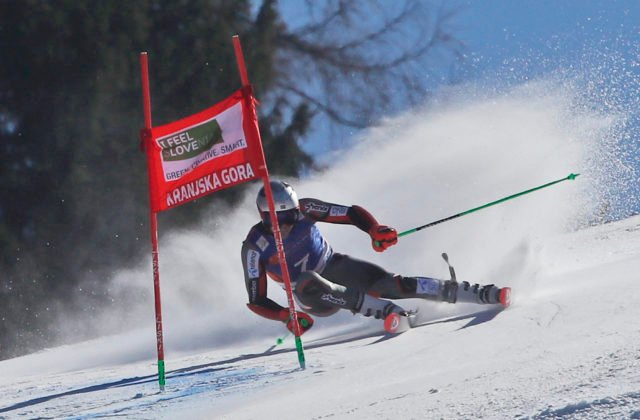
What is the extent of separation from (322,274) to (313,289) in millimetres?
568

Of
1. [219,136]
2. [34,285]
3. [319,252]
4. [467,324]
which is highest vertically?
[34,285]

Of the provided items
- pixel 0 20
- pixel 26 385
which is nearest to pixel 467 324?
pixel 26 385

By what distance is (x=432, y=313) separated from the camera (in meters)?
7.08

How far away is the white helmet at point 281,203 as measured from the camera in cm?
672

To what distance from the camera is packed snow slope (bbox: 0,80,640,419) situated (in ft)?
14.3

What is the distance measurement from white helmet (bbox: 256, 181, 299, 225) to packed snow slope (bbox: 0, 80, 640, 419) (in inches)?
32.6

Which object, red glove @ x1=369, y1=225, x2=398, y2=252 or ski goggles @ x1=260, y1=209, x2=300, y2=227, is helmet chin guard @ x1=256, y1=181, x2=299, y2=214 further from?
red glove @ x1=369, y1=225, x2=398, y2=252

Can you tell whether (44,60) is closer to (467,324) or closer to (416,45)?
(416,45)

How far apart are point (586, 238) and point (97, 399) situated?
273 inches

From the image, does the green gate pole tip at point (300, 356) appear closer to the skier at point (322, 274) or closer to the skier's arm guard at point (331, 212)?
the skier at point (322, 274)

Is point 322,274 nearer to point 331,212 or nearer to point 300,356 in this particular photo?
point 331,212

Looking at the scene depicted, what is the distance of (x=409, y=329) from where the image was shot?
21.2ft

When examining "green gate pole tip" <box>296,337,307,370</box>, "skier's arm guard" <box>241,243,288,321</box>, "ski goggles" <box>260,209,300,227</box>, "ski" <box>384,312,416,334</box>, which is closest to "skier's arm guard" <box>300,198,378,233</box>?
"ski goggles" <box>260,209,300,227</box>

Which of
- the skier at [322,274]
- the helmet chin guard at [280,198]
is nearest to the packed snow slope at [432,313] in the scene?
the skier at [322,274]
